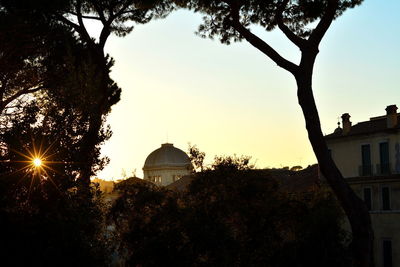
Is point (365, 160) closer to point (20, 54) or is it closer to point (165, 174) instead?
point (20, 54)

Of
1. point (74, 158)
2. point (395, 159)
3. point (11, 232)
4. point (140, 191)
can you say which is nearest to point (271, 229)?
point (140, 191)

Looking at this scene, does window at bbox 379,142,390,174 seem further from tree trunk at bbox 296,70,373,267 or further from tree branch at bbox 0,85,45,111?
tree branch at bbox 0,85,45,111

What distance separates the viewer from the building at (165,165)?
106 meters

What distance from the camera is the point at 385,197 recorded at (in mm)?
40312

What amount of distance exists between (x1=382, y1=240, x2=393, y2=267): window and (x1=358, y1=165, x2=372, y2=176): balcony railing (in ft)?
16.0

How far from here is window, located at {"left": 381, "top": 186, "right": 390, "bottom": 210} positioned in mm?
40000

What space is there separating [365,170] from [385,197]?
244 centimetres

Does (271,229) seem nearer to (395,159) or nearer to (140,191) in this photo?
(140,191)

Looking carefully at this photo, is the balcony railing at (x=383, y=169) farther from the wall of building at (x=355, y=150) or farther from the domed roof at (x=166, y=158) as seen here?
the domed roof at (x=166, y=158)

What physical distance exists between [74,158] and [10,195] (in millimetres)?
1656

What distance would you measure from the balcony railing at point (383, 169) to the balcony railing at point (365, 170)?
0.67 meters

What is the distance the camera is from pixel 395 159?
39969mm

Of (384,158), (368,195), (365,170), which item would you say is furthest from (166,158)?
(384,158)

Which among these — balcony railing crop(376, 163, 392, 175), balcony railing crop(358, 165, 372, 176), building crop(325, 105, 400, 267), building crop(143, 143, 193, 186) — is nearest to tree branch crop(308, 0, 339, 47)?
building crop(325, 105, 400, 267)
